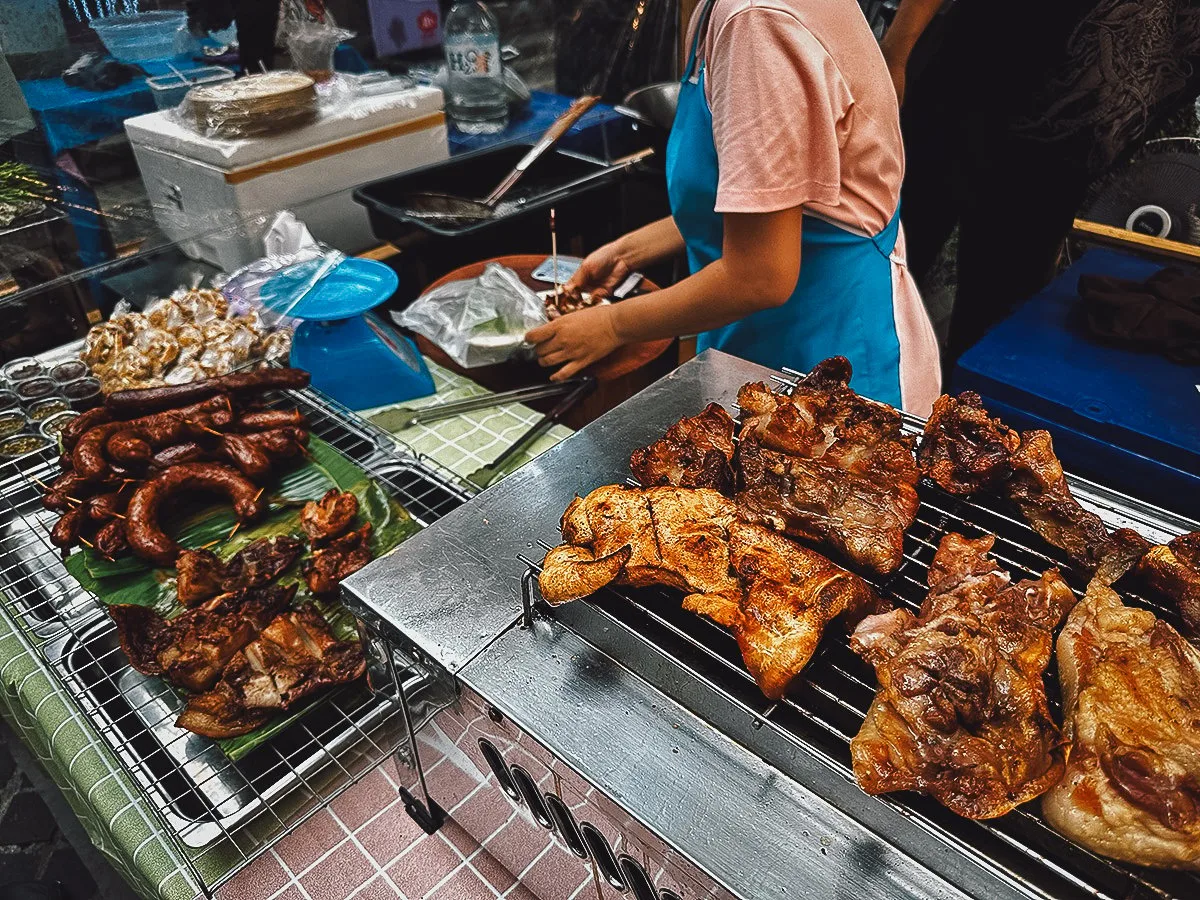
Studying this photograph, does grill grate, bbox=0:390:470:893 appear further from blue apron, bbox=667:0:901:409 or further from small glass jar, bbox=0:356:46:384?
blue apron, bbox=667:0:901:409

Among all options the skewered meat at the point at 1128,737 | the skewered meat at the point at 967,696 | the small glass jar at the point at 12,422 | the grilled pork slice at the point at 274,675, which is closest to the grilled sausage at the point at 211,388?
the small glass jar at the point at 12,422

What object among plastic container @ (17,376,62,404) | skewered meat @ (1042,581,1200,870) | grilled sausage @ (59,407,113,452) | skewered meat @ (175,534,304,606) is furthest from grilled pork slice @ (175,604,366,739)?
plastic container @ (17,376,62,404)

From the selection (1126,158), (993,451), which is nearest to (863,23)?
(993,451)

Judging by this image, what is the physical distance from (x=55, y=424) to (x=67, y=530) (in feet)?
2.51

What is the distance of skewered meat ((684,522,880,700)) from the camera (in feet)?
4.13

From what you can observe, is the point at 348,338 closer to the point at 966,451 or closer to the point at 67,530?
the point at 67,530

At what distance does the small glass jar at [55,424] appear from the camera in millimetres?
3006

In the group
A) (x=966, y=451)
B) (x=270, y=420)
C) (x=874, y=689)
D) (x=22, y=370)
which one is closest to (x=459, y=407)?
(x=270, y=420)

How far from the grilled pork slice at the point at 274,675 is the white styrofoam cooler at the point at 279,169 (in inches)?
100

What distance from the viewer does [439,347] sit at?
11.6 feet

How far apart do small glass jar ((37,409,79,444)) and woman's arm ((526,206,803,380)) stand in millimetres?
1833

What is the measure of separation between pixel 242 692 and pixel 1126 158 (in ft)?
16.7

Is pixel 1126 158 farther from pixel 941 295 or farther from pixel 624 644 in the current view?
pixel 624 644

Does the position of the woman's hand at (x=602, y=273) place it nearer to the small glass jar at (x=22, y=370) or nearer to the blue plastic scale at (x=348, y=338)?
the blue plastic scale at (x=348, y=338)
